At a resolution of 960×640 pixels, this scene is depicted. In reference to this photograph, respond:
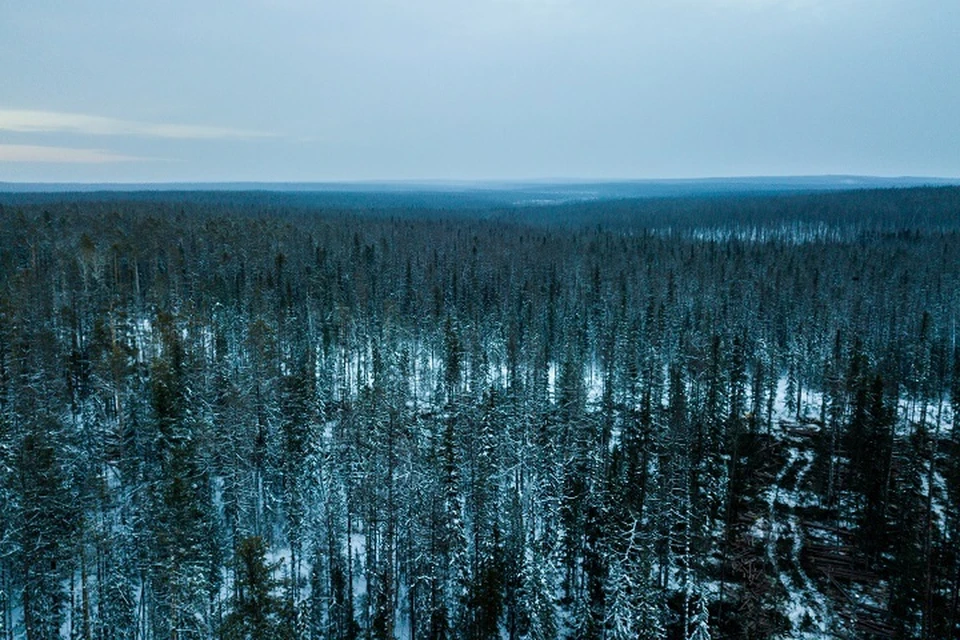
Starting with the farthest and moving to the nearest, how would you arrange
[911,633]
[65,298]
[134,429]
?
[65,298], [134,429], [911,633]

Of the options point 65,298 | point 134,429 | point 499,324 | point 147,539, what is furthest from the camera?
point 499,324

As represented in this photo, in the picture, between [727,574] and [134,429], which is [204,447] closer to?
[134,429]

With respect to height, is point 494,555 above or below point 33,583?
below

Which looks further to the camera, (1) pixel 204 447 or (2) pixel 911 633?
(1) pixel 204 447

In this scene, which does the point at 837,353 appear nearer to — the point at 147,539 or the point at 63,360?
the point at 147,539

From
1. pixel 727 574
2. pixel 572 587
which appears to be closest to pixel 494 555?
pixel 572 587

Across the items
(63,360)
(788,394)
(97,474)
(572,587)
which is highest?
(63,360)
